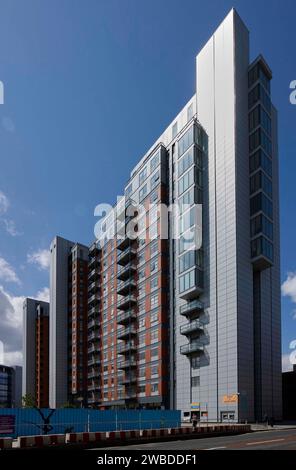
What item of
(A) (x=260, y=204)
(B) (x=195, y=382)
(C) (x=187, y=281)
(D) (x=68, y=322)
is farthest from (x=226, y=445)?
(D) (x=68, y=322)

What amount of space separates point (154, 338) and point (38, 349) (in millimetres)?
83368

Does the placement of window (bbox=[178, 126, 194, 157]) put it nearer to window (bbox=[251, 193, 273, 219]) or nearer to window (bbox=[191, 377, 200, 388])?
window (bbox=[251, 193, 273, 219])

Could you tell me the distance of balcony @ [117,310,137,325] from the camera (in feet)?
297

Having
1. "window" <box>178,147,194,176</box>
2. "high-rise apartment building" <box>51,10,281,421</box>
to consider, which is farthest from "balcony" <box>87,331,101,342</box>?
"window" <box>178,147,194,176</box>

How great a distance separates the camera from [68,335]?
133m

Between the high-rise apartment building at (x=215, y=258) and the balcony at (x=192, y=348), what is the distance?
0.48 feet

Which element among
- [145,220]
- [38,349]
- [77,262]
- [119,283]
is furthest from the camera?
[38,349]

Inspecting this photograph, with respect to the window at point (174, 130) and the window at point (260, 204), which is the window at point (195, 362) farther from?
the window at point (174, 130)

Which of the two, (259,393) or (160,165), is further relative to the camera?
(160,165)

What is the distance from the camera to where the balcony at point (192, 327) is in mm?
67887

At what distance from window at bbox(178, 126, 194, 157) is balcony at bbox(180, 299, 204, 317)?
76.9ft

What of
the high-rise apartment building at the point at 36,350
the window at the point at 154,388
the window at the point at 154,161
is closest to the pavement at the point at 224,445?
the window at the point at 154,388
